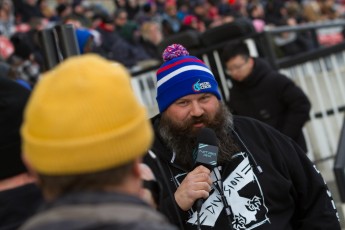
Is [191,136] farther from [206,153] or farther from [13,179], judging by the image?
[13,179]

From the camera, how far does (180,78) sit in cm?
379

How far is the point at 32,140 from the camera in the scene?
1.76 meters

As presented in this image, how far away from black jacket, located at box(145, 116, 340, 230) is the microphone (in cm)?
18

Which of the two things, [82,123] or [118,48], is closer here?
[82,123]

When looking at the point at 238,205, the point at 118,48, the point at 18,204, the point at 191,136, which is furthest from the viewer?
the point at 118,48

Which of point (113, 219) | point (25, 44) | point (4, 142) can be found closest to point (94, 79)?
point (113, 219)

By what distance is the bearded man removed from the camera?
3373mm

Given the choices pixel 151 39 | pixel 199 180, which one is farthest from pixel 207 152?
pixel 151 39

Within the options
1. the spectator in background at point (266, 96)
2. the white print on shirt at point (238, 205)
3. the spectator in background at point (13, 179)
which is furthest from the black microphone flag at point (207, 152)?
the spectator in background at point (266, 96)

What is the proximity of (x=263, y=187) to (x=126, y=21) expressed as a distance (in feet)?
37.2

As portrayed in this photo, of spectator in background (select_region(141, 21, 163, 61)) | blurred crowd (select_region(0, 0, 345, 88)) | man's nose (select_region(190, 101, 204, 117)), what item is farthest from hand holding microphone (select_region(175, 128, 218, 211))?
spectator in background (select_region(141, 21, 163, 61))

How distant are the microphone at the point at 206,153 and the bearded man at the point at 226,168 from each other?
3 centimetres

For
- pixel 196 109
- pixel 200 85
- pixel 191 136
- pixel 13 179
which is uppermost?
pixel 13 179

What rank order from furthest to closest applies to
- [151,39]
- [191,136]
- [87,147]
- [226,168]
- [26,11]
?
[26,11] → [151,39] → [191,136] → [226,168] → [87,147]
